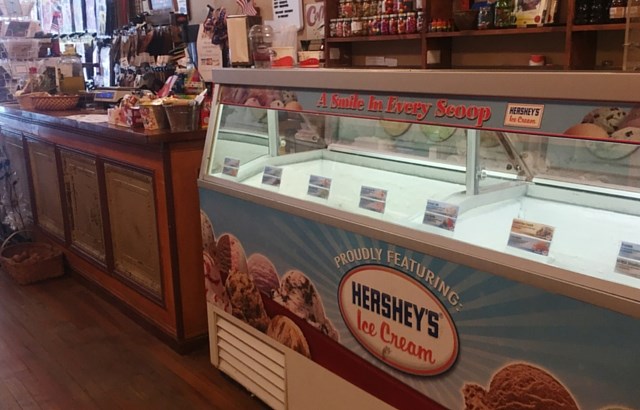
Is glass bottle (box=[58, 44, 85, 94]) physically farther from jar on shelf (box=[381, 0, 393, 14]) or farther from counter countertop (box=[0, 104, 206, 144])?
jar on shelf (box=[381, 0, 393, 14])

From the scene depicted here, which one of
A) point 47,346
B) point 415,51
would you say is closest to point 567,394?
point 47,346

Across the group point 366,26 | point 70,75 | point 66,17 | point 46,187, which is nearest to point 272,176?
point 366,26

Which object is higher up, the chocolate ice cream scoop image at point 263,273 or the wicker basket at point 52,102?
the wicker basket at point 52,102

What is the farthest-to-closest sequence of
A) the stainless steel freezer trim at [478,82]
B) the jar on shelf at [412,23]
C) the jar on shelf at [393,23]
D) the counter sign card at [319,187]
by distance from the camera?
the jar on shelf at [393,23] < the jar on shelf at [412,23] < the counter sign card at [319,187] < the stainless steel freezer trim at [478,82]

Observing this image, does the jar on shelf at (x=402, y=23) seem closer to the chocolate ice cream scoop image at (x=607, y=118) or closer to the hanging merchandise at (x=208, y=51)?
the hanging merchandise at (x=208, y=51)

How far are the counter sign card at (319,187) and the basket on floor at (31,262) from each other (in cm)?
289

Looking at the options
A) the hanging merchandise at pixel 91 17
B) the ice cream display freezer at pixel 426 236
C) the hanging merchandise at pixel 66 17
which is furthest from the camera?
the hanging merchandise at pixel 66 17

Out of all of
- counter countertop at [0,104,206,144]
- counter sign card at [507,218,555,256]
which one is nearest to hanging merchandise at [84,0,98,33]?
counter countertop at [0,104,206,144]

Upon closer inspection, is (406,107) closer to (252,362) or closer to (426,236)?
(426,236)

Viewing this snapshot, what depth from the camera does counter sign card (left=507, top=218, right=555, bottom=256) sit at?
62.6 inches

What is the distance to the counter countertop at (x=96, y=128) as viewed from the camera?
302cm

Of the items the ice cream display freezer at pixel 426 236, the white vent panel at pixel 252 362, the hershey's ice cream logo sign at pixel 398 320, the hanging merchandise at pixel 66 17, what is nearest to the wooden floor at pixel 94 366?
the white vent panel at pixel 252 362

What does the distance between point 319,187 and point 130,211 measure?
165 centimetres

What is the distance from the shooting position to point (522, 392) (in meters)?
1.64
